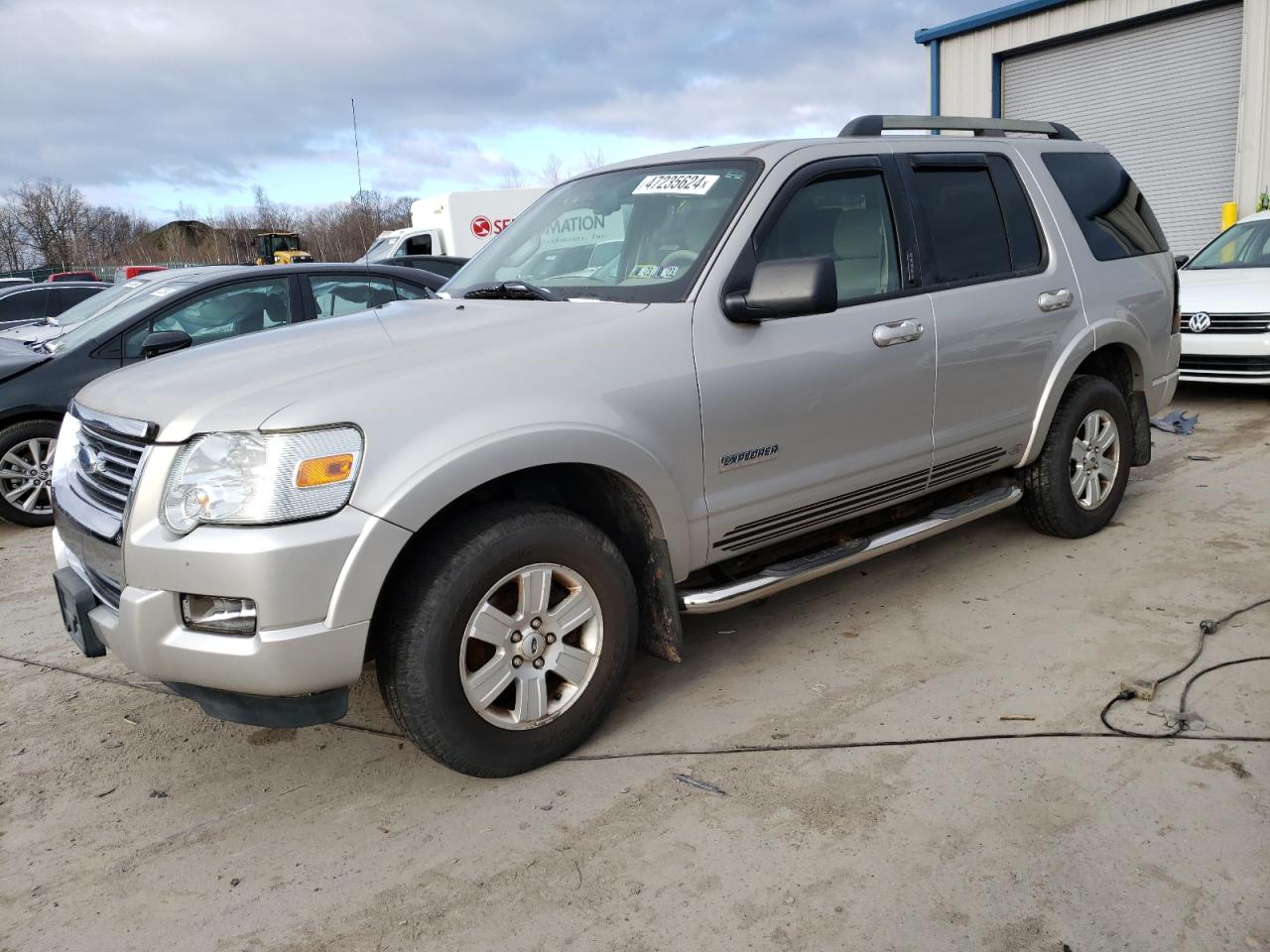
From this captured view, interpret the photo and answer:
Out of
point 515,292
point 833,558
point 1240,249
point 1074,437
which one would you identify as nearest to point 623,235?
point 515,292

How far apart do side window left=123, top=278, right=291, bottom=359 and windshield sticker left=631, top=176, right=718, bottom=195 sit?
12.2 feet

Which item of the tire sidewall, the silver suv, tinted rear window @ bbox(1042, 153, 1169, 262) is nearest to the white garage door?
tinted rear window @ bbox(1042, 153, 1169, 262)

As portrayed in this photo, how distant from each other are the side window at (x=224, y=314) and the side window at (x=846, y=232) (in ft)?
13.9

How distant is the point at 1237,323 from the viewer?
812cm

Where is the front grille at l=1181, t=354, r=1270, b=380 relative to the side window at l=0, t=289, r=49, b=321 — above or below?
below

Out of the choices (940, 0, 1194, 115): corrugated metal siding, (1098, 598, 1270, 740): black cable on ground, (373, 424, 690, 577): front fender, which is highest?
(940, 0, 1194, 115): corrugated metal siding

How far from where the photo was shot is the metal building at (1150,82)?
48.6 feet

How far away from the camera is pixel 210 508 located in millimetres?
2576

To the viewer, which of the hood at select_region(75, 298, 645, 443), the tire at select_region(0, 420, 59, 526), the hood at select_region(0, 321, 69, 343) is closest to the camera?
the hood at select_region(75, 298, 645, 443)

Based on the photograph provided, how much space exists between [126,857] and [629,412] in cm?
186

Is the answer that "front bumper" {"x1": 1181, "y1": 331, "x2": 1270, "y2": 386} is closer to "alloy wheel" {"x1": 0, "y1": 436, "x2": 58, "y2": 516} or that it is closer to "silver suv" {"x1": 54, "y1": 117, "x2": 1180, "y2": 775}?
"silver suv" {"x1": 54, "y1": 117, "x2": 1180, "y2": 775}

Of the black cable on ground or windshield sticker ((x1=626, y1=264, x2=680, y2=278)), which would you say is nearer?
the black cable on ground

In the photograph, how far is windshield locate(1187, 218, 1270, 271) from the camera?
9.01 meters

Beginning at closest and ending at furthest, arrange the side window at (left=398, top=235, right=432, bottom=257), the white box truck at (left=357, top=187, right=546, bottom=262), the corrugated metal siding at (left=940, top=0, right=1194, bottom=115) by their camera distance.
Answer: the corrugated metal siding at (left=940, top=0, right=1194, bottom=115) < the white box truck at (left=357, top=187, right=546, bottom=262) < the side window at (left=398, top=235, right=432, bottom=257)
